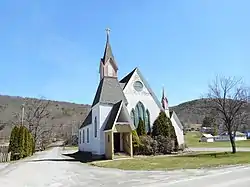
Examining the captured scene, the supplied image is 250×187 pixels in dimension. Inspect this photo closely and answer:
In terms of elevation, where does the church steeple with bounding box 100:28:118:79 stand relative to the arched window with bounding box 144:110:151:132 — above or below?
above

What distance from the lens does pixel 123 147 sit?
30.4 m

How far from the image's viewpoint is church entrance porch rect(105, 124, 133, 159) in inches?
1096

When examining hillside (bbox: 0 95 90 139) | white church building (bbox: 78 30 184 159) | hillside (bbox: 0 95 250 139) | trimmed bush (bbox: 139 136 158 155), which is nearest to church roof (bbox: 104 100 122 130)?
white church building (bbox: 78 30 184 159)

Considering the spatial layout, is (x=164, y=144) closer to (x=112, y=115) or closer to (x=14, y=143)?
(x=112, y=115)

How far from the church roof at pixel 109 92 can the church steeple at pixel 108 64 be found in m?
2.34

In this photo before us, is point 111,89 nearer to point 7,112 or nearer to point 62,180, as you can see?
point 62,180

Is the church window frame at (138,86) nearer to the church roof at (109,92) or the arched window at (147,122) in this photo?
the church roof at (109,92)

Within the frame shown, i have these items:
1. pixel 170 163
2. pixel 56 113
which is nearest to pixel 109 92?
pixel 170 163

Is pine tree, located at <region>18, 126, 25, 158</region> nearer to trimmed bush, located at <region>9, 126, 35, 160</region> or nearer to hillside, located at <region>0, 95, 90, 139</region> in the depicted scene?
trimmed bush, located at <region>9, 126, 35, 160</region>

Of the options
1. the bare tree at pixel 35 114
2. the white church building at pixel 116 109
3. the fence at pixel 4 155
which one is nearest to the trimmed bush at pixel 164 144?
the white church building at pixel 116 109

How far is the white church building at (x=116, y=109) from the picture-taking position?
2853 centimetres

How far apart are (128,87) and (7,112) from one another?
4664 cm

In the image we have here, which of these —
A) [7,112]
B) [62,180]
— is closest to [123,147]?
[62,180]

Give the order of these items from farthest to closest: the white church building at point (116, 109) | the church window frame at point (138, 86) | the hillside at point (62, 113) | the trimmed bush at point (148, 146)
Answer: the hillside at point (62, 113) < the church window frame at point (138, 86) < the trimmed bush at point (148, 146) < the white church building at point (116, 109)
